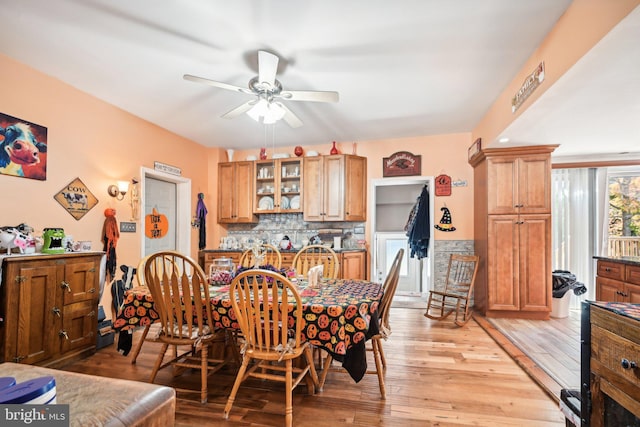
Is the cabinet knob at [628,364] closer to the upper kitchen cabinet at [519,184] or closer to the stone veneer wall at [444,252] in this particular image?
the upper kitchen cabinet at [519,184]

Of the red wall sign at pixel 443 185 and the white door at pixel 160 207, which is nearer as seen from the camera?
the white door at pixel 160 207

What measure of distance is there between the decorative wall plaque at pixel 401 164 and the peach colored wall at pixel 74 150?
134 inches

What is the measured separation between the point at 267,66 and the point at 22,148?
2312 mm

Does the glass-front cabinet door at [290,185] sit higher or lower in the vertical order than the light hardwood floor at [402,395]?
higher

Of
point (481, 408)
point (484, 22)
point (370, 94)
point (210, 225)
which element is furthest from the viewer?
point (210, 225)

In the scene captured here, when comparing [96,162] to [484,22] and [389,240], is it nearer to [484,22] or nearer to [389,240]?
A: [484,22]

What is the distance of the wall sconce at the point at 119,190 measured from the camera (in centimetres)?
360

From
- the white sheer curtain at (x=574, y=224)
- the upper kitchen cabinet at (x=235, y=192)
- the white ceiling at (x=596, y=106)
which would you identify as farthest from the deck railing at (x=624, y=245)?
the upper kitchen cabinet at (x=235, y=192)

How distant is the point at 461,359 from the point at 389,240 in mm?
3280

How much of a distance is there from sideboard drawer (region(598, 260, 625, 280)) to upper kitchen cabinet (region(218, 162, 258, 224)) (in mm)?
4629

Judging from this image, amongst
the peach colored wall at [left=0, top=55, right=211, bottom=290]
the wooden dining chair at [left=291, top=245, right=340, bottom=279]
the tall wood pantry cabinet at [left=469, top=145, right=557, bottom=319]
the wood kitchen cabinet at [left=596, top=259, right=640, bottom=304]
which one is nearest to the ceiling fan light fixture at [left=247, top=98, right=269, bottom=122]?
the wooden dining chair at [left=291, top=245, right=340, bottom=279]

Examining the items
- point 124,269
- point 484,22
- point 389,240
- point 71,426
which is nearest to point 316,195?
point 389,240

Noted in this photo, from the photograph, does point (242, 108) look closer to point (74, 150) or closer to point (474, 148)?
point (74, 150)

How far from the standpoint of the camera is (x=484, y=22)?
2.21 metres
